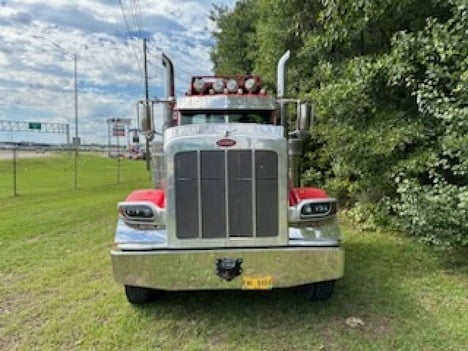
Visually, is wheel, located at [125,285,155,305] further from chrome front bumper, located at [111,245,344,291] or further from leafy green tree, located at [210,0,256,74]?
leafy green tree, located at [210,0,256,74]

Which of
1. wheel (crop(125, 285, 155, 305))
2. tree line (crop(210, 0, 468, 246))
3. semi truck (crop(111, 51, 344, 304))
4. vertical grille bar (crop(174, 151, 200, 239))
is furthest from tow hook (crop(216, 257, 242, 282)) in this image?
tree line (crop(210, 0, 468, 246))

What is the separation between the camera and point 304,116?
18.8 ft

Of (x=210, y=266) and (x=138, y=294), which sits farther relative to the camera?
(x=138, y=294)

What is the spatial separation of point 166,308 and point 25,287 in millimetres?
1749

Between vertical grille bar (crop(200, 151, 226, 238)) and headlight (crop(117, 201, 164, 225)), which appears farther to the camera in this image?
headlight (crop(117, 201, 164, 225))

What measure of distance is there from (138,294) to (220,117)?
94.8 inches

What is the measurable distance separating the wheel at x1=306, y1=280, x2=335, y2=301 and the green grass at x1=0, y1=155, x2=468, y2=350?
2.9 inches

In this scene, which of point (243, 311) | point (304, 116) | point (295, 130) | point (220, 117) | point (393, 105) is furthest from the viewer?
point (393, 105)

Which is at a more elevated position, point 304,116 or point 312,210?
point 304,116

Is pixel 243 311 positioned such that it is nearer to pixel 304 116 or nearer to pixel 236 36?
pixel 304 116

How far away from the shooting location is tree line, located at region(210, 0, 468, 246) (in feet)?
17.8

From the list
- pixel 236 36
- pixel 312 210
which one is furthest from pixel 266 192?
pixel 236 36

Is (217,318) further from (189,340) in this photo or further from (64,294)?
(64,294)

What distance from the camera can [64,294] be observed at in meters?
5.14
